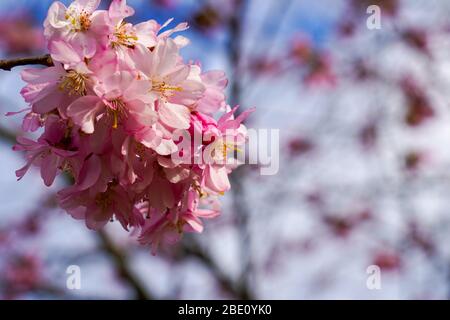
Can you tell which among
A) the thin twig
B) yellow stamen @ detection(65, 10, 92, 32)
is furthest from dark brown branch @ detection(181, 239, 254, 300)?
yellow stamen @ detection(65, 10, 92, 32)

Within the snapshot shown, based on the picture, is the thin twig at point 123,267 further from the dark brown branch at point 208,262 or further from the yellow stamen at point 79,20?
the yellow stamen at point 79,20

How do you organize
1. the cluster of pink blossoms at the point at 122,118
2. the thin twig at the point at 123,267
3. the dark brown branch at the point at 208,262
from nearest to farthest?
the cluster of pink blossoms at the point at 122,118 < the thin twig at the point at 123,267 < the dark brown branch at the point at 208,262

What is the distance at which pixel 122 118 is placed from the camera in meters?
1.16

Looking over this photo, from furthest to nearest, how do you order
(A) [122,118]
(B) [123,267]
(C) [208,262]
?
(C) [208,262] < (B) [123,267] < (A) [122,118]

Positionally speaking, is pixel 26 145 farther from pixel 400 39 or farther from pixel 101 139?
pixel 400 39

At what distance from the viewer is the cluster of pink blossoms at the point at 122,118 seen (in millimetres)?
1147

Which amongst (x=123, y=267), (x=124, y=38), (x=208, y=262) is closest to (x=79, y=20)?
(x=124, y=38)

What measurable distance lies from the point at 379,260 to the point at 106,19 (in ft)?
17.1

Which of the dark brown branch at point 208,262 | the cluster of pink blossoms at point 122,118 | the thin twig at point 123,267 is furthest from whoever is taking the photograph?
the dark brown branch at point 208,262

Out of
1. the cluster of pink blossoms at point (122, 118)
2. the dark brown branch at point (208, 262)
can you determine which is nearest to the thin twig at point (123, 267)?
the dark brown branch at point (208, 262)

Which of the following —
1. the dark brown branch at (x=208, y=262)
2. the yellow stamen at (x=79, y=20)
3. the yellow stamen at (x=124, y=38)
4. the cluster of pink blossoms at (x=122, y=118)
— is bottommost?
the dark brown branch at (x=208, y=262)

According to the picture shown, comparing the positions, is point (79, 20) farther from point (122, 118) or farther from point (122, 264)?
point (122, 264)

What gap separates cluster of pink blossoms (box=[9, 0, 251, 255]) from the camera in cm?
115
